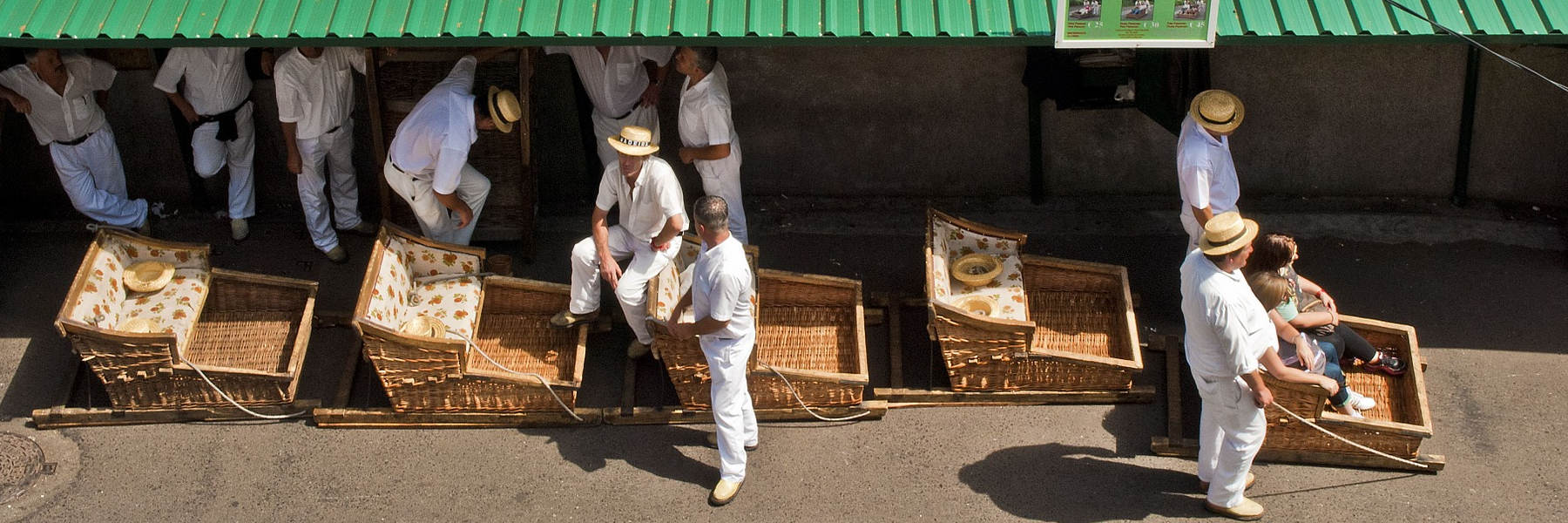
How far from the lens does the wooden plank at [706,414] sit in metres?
8.05

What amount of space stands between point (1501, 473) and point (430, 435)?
5770mm

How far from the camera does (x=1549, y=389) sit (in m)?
8.16

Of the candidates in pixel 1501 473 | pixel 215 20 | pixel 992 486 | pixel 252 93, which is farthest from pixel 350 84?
pixel 1501 473

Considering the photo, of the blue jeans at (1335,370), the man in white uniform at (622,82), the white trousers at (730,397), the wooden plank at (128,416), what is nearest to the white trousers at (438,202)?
the man in white uniform at (622,82)

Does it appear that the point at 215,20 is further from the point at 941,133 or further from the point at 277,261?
the point at 941,133

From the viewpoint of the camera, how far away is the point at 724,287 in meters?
6.92

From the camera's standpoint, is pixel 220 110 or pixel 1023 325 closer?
Result: pixel 1023 325

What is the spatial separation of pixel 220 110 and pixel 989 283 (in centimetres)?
498

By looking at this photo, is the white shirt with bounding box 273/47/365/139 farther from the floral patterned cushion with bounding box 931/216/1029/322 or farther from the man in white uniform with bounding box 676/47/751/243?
the floral patterned cushion with bounding box 931/216/1029/322

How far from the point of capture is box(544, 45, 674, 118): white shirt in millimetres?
8992

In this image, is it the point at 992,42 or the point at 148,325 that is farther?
the point at 148,325

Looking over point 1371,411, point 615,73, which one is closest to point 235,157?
point 615,73

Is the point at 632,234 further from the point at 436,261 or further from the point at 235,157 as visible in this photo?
the point at 235,157

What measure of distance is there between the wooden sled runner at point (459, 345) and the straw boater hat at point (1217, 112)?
147 inches
